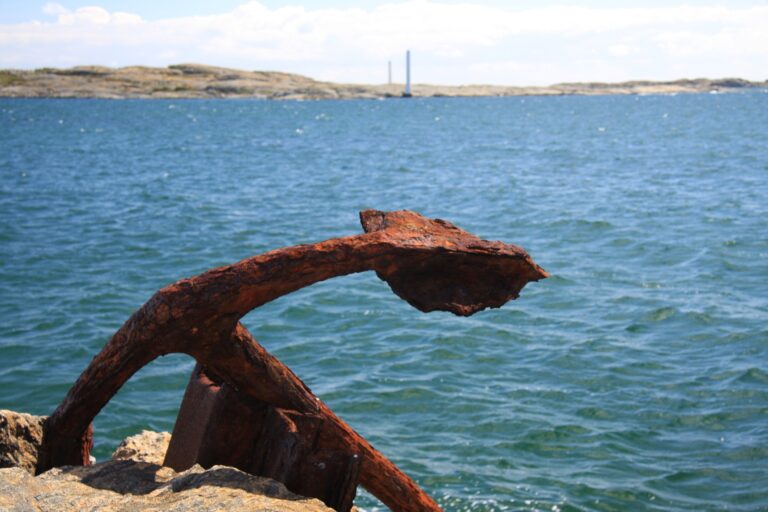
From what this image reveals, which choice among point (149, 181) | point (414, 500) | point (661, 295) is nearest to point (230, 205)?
point (149, 181)

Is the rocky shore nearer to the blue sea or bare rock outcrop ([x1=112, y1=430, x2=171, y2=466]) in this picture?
bare rock outcrop ([x1=112, y1=430, x2=171, y2=466])

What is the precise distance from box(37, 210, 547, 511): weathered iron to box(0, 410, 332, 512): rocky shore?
0.60 ft

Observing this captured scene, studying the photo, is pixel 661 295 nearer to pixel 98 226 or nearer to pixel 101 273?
pixel 101 273

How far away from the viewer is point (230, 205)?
2170cm

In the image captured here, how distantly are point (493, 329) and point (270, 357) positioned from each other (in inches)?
286

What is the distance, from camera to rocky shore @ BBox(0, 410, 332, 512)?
3.05 meters

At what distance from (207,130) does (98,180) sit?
33342 millimetres

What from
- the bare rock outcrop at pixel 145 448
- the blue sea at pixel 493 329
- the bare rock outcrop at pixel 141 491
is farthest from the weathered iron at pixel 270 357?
the blue sea at pixel 493 329

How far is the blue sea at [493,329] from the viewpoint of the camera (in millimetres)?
6820

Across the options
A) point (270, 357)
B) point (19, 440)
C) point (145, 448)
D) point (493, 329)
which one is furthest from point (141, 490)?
point (493, 329)

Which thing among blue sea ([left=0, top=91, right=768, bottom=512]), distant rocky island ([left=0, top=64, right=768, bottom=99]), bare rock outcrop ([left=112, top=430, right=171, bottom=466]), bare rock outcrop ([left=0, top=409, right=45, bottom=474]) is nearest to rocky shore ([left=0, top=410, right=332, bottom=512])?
bare rock outcrop ([left=0, top=409, right=45, bottom=474])

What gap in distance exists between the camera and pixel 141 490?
10.9 feet

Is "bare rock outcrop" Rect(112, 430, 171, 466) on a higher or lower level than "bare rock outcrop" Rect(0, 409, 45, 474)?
lower

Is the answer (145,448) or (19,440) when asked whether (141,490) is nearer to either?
(19,440)
